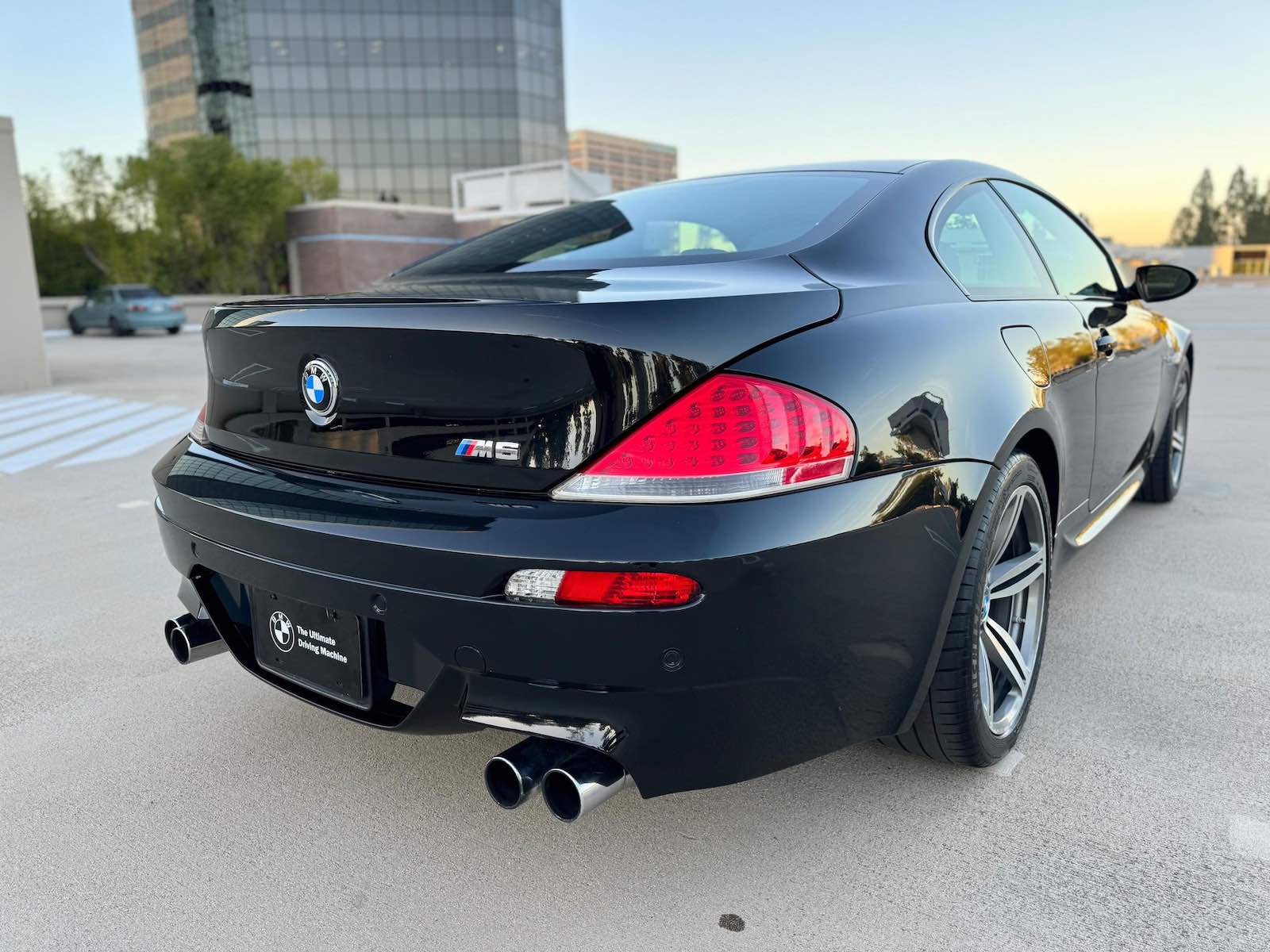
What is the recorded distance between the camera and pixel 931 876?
1.84m

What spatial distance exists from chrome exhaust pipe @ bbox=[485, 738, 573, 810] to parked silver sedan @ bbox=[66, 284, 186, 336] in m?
27.7

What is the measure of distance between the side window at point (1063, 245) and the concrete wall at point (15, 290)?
12.2m

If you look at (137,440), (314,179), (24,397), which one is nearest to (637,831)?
(137,440)

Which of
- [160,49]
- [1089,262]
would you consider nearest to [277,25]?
[160,49]

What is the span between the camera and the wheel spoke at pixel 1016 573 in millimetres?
2150

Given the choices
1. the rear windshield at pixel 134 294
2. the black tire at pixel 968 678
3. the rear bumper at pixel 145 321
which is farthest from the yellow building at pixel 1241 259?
the black tire at pixel 968 678

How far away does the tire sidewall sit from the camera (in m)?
1.96

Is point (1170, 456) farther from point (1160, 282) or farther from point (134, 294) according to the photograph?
point (134, 294)

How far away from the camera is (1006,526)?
214 centimetres

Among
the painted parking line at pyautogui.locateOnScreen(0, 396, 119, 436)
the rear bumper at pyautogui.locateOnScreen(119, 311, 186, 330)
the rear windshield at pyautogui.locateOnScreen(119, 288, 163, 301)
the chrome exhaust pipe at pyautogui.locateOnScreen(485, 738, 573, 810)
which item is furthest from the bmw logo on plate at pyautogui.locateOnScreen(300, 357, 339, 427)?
the rear windshield at pyautogui.locateOnScreen(119, 288, 163, 301)

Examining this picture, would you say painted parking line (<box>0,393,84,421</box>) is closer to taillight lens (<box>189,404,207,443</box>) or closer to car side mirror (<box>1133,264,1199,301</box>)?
taillight lens (<box>189,404,207,443</box>)

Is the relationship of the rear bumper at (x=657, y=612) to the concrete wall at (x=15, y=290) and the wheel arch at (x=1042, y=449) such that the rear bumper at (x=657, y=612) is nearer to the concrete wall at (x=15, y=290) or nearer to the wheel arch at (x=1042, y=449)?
the wheel arch at (x=1042, y=449)

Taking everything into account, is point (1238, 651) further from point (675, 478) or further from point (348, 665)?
point (348, 665)

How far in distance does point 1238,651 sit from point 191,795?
299cm
